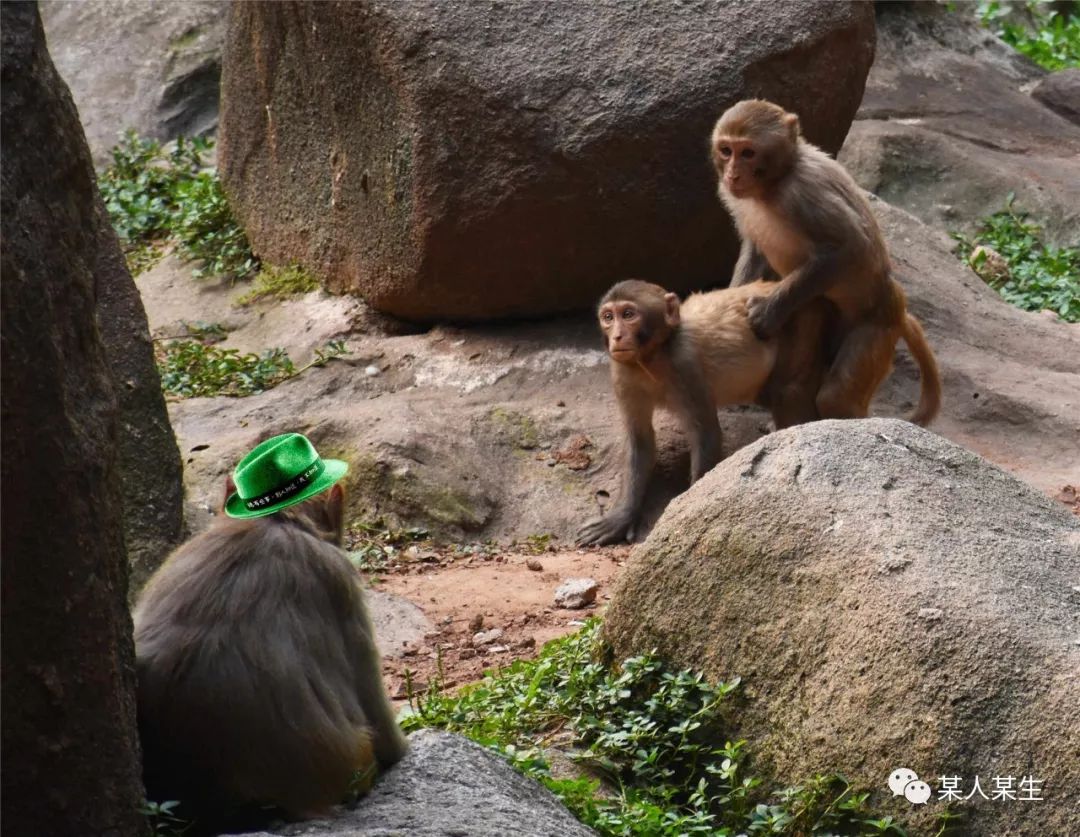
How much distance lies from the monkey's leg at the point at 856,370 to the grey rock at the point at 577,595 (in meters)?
2.02

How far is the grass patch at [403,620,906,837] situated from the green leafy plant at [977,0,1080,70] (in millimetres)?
12462

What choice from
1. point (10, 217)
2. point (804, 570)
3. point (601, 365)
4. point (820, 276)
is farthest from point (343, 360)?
point (10, 217)

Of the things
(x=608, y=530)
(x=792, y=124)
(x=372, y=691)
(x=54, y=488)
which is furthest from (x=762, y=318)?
(x=54, y=488)

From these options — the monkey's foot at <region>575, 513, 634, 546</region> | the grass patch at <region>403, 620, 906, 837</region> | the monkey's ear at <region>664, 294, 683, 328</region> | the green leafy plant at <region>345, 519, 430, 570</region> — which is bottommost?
the monkey's foot at <region>575, 513, 634, 546</region>

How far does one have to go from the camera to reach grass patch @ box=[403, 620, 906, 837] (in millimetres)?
4703

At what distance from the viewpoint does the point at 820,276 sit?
8.42 m

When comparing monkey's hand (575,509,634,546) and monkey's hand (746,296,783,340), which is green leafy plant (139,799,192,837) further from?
monkey's hand (746,296,783,340)

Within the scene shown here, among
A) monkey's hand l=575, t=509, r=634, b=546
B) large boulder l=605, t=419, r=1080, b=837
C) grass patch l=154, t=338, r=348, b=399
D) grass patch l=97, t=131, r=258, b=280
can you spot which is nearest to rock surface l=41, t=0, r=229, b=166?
grass patch l=97, t=131, r=258, b=280

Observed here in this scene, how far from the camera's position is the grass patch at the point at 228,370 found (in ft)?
31.2

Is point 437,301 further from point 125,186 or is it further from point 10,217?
point 10,217

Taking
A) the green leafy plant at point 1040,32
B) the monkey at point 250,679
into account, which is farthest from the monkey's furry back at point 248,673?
the green leafy plant at point 1040,32

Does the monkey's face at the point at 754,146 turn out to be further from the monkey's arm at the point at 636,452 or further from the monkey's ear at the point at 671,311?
the monkey's arm at the point at 636,452

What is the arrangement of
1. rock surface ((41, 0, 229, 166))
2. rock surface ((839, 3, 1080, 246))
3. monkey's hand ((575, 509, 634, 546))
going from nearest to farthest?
Result: monkey's hand ((575, 509, 634, 546)) < rock surface ((839, 3, 1080, 246)) < rock surface ((41, 0, 229, 166))

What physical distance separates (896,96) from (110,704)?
11.8 metres
